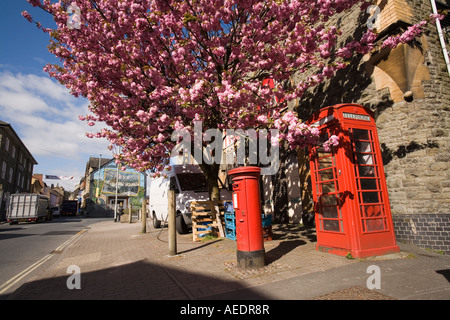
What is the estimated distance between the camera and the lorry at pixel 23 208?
850 inches

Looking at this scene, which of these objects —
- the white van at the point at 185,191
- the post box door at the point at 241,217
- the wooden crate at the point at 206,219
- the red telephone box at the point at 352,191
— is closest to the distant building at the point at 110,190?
the white van at the point at 185,191

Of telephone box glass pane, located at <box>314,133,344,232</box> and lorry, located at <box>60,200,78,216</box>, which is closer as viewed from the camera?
telephone box glass pane, located at <box>314,133,344,232</box>

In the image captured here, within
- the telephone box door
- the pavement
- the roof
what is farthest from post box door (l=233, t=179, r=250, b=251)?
the roof

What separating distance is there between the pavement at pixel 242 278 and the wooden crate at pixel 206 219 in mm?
1895

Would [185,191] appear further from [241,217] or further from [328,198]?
[328,198]

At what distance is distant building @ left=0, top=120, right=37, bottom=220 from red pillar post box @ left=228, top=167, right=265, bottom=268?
34.6 metres

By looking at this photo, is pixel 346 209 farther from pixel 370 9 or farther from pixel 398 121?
pixel 370 9

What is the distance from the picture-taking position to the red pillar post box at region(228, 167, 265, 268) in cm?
478

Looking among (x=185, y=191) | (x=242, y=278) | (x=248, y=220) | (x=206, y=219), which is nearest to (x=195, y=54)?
(x=185, y=191)

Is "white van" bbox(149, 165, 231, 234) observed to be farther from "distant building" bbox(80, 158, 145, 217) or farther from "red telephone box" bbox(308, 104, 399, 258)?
"distant building" bbox(80, 158, 145, 217)

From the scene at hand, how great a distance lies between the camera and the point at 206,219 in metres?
8.57

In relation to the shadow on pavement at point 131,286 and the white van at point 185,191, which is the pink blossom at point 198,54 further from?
the shadow on pavement at point 131,286

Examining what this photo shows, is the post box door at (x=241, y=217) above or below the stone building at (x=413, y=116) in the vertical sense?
below

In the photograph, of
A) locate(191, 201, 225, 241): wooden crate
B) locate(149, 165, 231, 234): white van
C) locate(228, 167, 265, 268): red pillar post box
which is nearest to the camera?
locate(228, 167, 265, 268): red pillar post box
